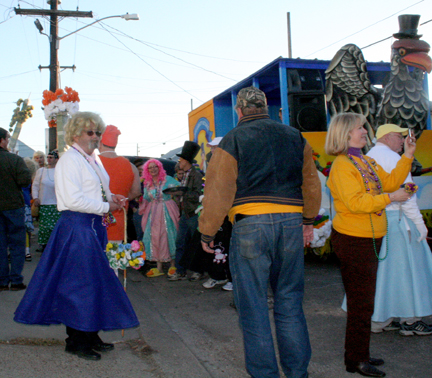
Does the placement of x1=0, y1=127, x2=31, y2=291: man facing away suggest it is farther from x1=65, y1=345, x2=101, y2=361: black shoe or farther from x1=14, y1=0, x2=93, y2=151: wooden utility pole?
x1=14, y1=0, x2=93, y2=151: wooden utility pole

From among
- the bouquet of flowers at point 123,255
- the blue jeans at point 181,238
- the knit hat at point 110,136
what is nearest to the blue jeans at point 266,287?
the bouquet of flowers at point 123,255

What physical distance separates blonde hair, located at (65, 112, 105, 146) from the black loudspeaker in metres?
4.62

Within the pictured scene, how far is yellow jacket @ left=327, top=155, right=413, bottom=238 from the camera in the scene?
2.93 metres

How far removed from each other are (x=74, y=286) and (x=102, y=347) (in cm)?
58

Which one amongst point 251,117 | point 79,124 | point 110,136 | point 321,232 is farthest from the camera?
point 321,232

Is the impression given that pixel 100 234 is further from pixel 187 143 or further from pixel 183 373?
pixel 187 143

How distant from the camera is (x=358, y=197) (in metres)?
2.95

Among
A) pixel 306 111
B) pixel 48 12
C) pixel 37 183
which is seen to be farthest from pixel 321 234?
pixel 48 12

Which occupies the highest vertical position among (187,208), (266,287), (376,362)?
(187,208)

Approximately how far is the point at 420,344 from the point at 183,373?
1.89m

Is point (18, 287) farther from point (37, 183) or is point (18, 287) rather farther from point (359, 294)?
point (359, 294)

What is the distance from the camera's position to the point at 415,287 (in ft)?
12.0

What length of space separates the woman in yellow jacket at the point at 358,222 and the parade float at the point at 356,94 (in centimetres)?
251

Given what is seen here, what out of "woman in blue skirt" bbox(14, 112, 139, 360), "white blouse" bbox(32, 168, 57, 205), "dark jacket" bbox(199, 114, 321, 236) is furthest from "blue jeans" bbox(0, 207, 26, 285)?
"dark jacket" bbox(199, 114, 321, 236)
